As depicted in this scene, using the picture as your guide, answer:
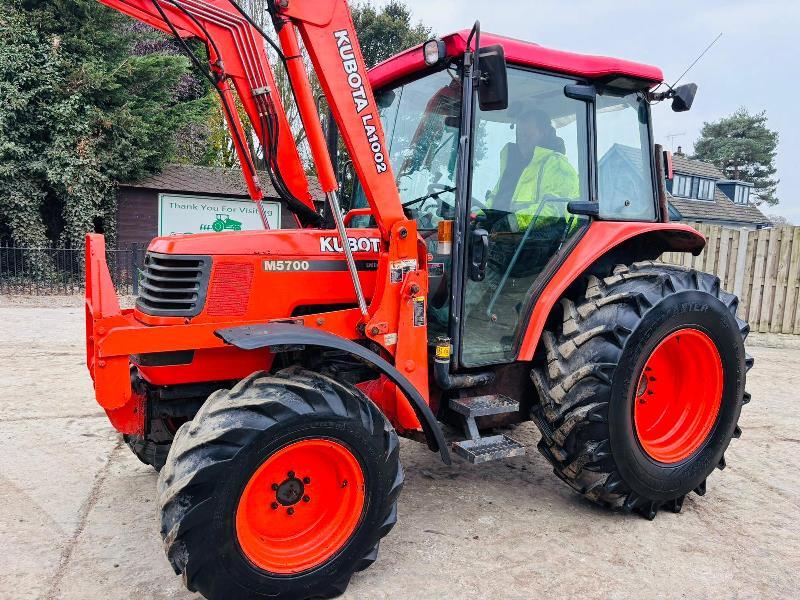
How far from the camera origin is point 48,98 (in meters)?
13.6

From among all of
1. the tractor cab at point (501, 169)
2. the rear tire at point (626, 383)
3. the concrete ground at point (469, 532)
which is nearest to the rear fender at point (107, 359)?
the concrete ground at point (469, 532)

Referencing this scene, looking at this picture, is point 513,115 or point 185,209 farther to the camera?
point 185,209

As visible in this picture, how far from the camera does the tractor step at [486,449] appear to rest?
305cm

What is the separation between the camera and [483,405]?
10.8 ft

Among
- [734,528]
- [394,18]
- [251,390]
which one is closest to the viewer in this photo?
[251,390]

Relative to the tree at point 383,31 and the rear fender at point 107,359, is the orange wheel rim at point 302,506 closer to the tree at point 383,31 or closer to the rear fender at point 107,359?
the rear fender at point 107,359

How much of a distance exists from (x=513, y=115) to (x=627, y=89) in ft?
2.81

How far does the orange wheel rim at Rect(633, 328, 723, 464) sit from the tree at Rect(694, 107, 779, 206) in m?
46.2

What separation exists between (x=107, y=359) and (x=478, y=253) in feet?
5.95

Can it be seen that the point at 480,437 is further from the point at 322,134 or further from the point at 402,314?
the point at 322,134

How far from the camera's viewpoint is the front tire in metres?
2.31

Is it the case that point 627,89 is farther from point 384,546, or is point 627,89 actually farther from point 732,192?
point 732,192

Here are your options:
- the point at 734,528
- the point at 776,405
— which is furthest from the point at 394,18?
the point at 734,528

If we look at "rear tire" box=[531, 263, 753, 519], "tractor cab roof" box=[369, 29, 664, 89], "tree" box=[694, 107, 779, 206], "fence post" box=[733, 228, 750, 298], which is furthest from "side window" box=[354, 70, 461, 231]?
"tree" box=[694, 107, 779, 206]
